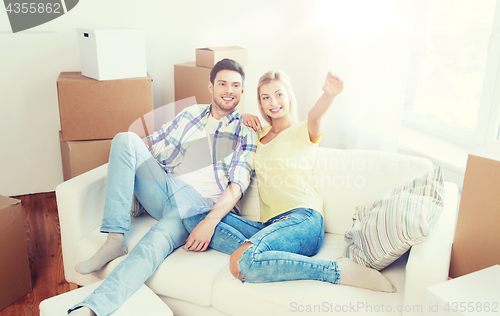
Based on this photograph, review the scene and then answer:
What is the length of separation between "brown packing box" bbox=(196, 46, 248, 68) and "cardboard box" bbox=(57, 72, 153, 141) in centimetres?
32

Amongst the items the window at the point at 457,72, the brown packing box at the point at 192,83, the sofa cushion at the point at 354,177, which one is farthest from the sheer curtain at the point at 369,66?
the brown packing box at the point at 192,83

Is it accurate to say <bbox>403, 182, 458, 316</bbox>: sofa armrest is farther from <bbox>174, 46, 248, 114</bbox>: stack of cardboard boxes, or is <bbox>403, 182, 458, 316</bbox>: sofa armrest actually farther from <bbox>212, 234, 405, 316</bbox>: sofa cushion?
<bbox>174, 46, 248, 114</bbox>: stack of cardboard boxes

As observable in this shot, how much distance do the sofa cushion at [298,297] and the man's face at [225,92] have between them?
2.26 feet

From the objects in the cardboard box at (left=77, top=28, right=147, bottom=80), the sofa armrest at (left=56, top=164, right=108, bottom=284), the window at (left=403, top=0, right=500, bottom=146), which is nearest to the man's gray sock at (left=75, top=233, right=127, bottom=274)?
the sofa armrest at (left=56, top=164, right=108, bottom=284)

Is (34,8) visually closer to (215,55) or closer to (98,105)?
(98,105)

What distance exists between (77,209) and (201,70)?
113 centimetres

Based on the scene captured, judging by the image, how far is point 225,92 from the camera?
1.70 meters

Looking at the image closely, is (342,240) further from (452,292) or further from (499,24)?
(499,24)

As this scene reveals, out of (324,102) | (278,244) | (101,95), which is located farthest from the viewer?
(101,95)

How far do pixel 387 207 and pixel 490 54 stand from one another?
1.01 metres

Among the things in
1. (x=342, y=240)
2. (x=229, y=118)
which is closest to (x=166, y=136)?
(x=229, y=118)

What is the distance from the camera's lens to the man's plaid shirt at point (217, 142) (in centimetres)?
164

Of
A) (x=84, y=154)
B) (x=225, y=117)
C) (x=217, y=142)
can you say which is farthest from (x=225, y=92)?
(x=84, y=154)

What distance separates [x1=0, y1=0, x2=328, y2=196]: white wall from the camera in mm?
2395
